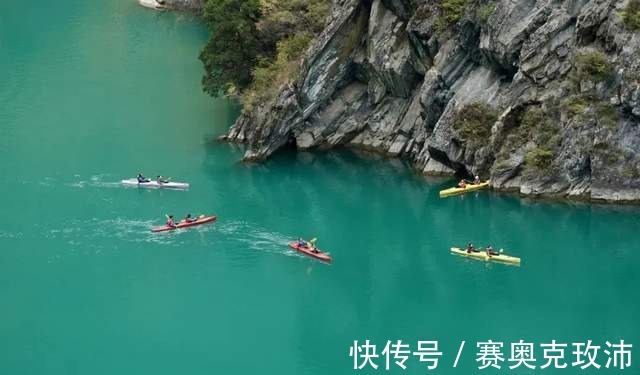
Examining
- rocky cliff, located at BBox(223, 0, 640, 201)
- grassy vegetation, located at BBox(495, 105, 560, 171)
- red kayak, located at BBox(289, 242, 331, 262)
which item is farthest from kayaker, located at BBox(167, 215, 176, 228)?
grassy vegetation, located at BBox(495, 105, 560, 171)

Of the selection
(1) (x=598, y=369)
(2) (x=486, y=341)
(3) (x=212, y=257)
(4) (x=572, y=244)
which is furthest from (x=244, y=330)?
(4) (x=572, y=244)

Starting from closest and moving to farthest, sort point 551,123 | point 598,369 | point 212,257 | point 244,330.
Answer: point 598,369
point 244,330
point 212,257
point 551,123

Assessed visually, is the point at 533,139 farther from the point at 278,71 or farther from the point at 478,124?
the point at 278,71

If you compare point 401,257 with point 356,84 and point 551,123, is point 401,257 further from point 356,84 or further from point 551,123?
point 356,84

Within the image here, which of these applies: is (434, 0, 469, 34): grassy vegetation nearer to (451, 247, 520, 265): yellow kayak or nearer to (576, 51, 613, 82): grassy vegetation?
(576, 51, 613, 82): grassy vegetation

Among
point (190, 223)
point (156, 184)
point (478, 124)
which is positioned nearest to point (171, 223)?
point (190, 223)
